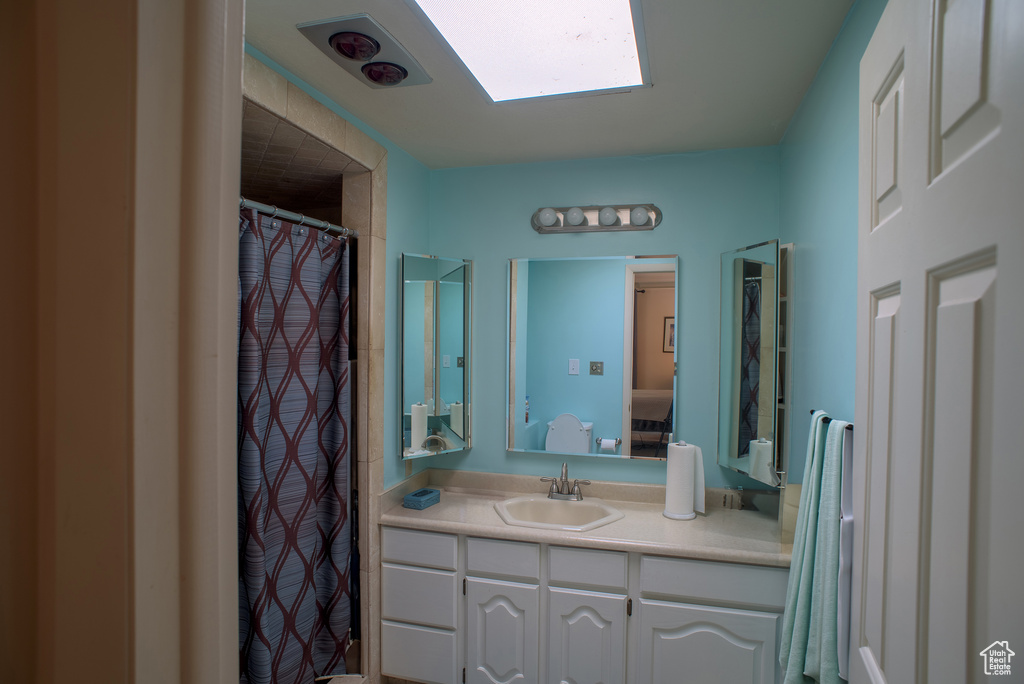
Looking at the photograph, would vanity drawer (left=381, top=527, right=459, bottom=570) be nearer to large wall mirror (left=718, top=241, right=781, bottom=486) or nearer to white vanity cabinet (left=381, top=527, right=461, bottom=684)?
white vanity cabinet (left=381, top=527, right=461, bottom=684)

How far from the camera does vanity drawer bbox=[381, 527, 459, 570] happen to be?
7.18 feet

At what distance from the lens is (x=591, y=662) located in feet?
6.74

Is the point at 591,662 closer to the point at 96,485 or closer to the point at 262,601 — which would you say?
the point at 262,601

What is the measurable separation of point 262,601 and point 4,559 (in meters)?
1.76

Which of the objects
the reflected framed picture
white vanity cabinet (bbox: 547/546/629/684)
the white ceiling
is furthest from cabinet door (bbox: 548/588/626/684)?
the white ceiling

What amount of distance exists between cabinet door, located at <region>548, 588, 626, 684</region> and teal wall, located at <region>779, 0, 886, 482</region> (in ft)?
2.82

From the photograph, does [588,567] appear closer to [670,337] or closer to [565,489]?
[565,489]

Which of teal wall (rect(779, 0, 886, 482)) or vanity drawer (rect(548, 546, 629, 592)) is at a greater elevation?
teal wall (rect(779, 0, 886, 482))

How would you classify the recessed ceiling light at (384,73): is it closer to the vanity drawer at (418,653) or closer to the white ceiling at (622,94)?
the white ceiling at (622,94)

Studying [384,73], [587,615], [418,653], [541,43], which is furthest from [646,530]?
[384,73]

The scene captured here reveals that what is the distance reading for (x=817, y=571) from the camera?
133 centimetres

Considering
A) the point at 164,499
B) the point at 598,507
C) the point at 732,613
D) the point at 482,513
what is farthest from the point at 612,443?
the point at 164,499

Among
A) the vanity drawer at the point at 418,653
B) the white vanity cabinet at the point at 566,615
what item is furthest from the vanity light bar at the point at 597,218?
the vanity drawer at the point at 418,653

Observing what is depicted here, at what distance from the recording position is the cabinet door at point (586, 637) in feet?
6.67
